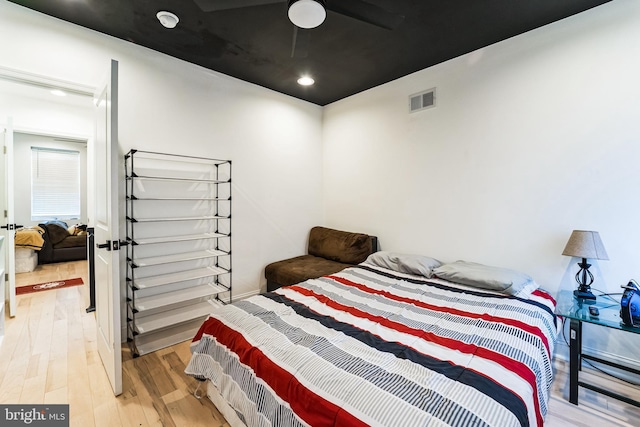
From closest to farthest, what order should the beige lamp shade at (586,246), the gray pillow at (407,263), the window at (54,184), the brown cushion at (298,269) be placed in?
the beige lamp shade at (586,246)
the gray pillow at (407,263)
the brown cushion at (298,269)
the window at (54,184)

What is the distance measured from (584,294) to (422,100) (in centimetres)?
226

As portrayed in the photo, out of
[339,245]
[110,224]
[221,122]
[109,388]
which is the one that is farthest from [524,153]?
[109,388]

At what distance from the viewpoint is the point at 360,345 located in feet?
4.63

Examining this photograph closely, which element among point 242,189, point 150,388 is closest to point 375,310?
point 150,388

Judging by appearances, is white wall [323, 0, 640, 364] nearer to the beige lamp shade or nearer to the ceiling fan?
the beige lamp shade

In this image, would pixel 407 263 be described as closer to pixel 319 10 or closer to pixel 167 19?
pixel 319 10

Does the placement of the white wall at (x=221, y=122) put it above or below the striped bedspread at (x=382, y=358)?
above

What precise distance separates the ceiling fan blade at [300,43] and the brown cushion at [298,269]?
88.7 inches

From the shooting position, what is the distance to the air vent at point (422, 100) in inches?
115

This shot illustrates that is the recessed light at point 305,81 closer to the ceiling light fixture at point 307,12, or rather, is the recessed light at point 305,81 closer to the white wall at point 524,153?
the white wall at point 524,153

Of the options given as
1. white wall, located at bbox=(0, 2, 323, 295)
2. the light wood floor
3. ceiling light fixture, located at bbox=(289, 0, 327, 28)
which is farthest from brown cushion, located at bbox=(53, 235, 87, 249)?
ceiling light fixture, located at bbox=(289, 0, 327, 28)

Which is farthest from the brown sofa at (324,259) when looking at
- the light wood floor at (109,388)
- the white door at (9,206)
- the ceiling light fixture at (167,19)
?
the white door at (9,206)

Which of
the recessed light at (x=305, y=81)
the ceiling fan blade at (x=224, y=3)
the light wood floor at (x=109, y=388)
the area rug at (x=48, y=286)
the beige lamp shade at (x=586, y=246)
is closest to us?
the light wood floor at (x=109, y=388)

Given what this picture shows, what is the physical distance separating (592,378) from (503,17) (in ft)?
9.21
